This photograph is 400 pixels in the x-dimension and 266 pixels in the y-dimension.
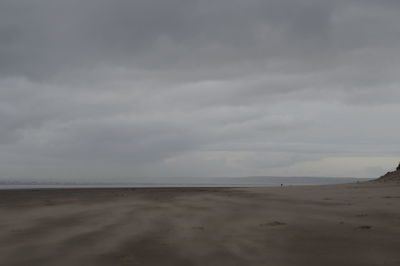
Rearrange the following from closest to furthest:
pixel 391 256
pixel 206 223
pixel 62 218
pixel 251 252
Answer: pixel 391 256 → pixel 251 252 → pixel 206 223 → pixel 62 218

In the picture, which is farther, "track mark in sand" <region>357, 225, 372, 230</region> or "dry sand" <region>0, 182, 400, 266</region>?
"track mark in sand" <region>357, 225, 372, 230</region>

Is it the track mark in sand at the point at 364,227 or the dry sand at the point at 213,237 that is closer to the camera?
the dry sand at the point at 213,237

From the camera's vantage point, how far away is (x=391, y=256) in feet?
20.6

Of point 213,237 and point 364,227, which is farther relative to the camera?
point 364,227

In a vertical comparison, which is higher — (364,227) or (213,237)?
(364,227)

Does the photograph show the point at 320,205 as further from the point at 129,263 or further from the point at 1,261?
the point at 1,261

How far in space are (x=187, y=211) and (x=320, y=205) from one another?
4994mm

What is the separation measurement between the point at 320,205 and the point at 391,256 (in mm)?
7045

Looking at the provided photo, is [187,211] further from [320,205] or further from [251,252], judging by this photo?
[251,252]

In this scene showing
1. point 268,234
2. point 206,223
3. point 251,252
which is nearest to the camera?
point 251,252

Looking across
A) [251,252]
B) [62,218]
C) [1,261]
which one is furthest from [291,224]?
[62,218]

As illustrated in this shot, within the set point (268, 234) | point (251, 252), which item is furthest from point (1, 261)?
point (268, 234)

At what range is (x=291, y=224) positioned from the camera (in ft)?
31.3

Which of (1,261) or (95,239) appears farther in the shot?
(95,239)
